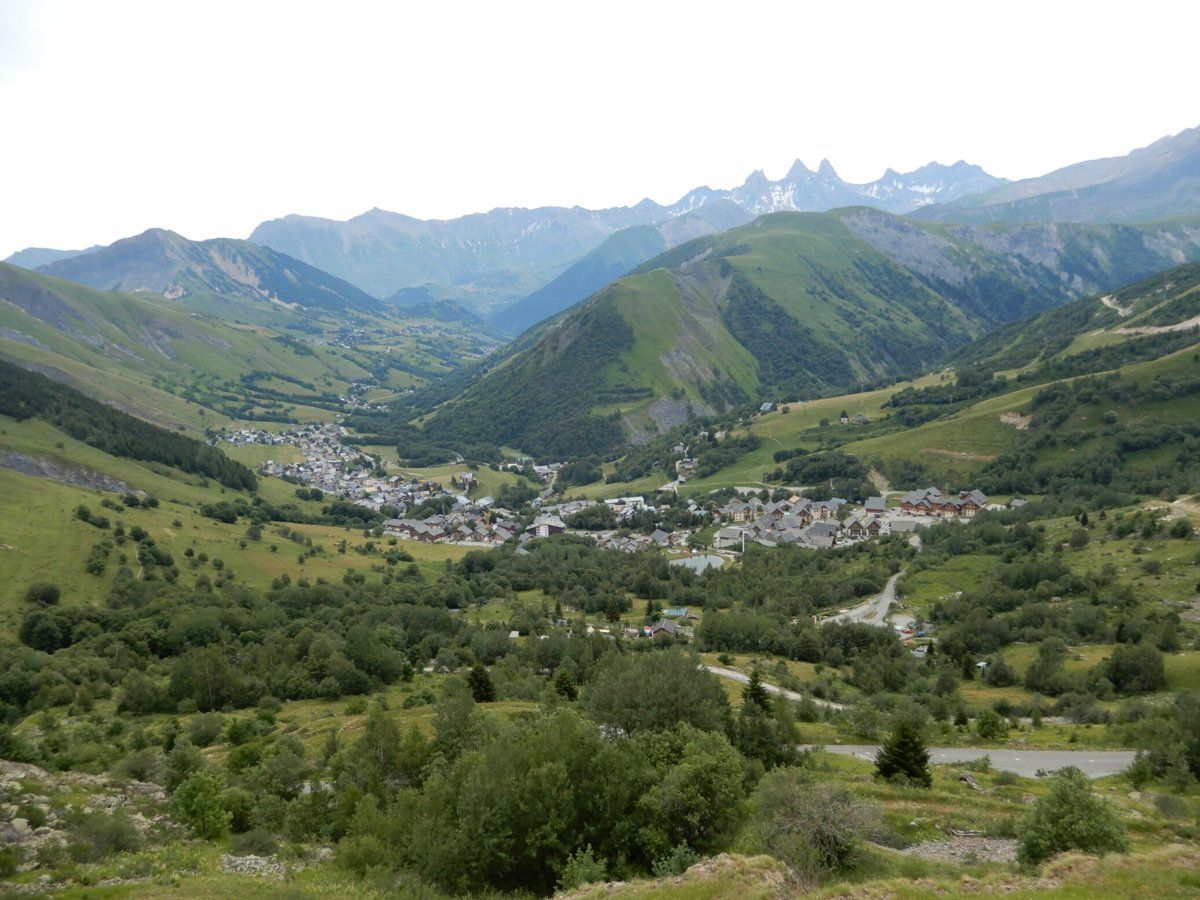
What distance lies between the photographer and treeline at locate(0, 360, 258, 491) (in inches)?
5517

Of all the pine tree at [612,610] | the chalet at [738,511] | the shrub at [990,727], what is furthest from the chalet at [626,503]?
the shrub at [990,727]

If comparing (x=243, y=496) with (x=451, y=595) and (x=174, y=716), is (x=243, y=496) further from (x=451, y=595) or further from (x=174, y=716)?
(x=174, y=716)

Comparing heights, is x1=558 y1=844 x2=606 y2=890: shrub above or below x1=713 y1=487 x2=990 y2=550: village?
above

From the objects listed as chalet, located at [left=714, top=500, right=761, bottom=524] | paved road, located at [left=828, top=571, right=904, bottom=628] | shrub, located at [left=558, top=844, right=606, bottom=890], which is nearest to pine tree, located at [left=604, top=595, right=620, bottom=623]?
paved road, located at [left=828, top=571, right=904, bottom=628]

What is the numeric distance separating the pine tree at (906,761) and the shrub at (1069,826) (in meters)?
9.59

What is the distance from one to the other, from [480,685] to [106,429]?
138101mm

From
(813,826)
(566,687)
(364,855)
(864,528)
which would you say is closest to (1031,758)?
(813,826)

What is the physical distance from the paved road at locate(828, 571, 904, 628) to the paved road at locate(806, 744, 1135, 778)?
119ft

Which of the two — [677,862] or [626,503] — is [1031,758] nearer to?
[677,862]

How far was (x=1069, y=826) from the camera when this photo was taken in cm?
2145

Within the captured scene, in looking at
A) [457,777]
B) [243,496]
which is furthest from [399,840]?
[243,496]

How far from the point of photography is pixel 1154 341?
544 ft

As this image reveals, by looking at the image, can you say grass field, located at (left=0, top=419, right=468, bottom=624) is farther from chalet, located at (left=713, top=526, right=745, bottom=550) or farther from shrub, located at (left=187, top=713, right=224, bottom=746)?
chalet, located at (left=713, top=526, right=745, bottom=550)

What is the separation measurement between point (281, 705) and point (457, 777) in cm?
3684
